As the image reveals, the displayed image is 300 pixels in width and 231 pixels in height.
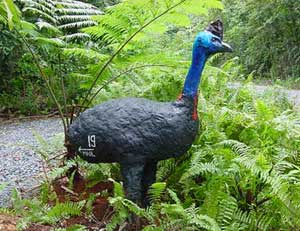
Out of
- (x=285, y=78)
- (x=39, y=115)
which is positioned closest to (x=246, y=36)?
(x=285, y=78)

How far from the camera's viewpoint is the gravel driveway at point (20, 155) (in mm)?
3715

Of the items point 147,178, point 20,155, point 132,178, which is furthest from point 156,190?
point 20,155

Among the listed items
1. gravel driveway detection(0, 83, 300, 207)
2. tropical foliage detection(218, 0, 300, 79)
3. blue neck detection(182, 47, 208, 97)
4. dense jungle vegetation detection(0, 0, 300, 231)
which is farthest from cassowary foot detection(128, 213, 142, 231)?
tropical foliage detection(218, 0, 300, 79)

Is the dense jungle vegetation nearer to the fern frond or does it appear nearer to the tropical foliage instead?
the fern frond

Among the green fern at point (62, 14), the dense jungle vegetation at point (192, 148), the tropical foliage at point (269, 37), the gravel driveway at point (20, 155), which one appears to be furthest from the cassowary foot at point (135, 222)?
the tropical foliage at point (269, 37)

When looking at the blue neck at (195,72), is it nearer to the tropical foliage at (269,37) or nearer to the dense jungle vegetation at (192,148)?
the dense jungle vegetation at (192,148)

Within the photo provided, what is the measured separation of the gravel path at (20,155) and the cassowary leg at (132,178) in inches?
38.5

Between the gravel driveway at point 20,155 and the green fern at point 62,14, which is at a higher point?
the green fern at point 62,14

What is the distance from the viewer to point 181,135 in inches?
104

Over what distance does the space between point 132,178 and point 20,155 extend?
2.36 metres

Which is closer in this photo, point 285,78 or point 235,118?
point 235,118

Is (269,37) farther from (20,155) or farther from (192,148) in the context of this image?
(192,148)

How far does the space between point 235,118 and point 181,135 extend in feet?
2.75

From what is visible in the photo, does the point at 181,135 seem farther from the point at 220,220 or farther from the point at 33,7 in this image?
the point at 33,7
